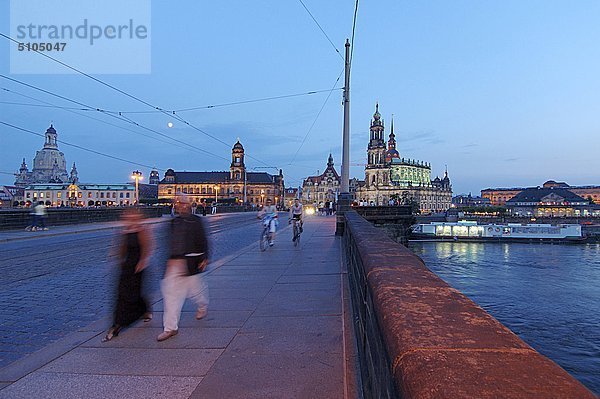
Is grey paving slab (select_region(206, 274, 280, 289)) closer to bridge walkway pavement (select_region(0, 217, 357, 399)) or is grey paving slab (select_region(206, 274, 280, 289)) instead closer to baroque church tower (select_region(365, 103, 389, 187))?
bridge walkway pavement (select_region(0, 217, 357, 399))

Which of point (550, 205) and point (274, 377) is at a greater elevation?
point (550, 205)

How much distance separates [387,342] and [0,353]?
4.81 metres

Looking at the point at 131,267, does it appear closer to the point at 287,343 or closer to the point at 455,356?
the point at 287,343

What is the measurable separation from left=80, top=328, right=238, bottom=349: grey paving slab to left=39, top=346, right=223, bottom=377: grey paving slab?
0.13 metres

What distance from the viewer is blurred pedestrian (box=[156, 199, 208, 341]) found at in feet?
16.8

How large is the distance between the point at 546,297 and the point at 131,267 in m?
26.1

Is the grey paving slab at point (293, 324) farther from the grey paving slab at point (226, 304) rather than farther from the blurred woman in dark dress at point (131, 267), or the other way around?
the blurred woman in dark dress at point (131, 267)

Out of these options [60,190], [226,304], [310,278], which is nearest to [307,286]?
[310,278]

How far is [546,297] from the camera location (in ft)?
81.5

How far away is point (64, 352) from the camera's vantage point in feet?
15.0

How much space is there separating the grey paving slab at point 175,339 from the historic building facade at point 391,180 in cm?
14679

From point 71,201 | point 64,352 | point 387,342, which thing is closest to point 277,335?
point 64,352

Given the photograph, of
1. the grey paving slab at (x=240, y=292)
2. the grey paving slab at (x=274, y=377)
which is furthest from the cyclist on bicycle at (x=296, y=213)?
the grey paving slab at (x=274, y=377)

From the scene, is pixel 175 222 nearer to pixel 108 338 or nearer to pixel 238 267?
pixel 108 338
